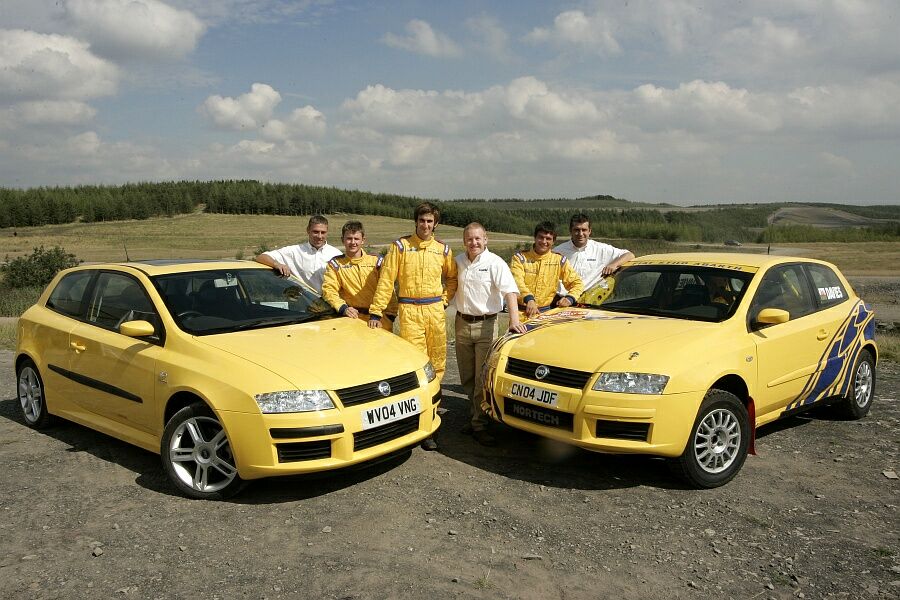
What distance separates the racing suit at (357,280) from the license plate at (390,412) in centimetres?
157

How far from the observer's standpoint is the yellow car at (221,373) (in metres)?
4.11

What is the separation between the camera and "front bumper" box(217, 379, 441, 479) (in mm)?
4051

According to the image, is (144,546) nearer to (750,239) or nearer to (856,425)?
(856,425)

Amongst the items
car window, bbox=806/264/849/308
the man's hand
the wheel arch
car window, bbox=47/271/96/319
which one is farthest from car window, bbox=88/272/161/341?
car window, bbox=806/264/849/308

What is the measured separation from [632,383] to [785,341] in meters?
1.64

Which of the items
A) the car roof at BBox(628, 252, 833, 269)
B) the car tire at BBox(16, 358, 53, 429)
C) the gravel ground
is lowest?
the gravel ground

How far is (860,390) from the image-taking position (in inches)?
246

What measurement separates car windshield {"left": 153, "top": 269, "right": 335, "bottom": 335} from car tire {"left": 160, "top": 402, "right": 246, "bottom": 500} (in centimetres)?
67

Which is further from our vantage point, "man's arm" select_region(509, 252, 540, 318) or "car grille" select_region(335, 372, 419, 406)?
"man's arm" select_region(509, 252, 540, 318)

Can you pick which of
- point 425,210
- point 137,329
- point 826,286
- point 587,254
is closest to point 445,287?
point 425,210

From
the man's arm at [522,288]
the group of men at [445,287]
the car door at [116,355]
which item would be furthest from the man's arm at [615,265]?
the car door at [116,355]

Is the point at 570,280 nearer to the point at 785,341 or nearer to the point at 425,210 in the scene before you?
the point at 425,210

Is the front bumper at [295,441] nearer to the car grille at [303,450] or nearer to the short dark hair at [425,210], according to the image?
the car grille at [303,450]

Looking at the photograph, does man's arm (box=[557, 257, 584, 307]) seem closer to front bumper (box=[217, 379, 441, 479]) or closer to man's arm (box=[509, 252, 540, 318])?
man's arm (box=[509, 252, 540, 318])
